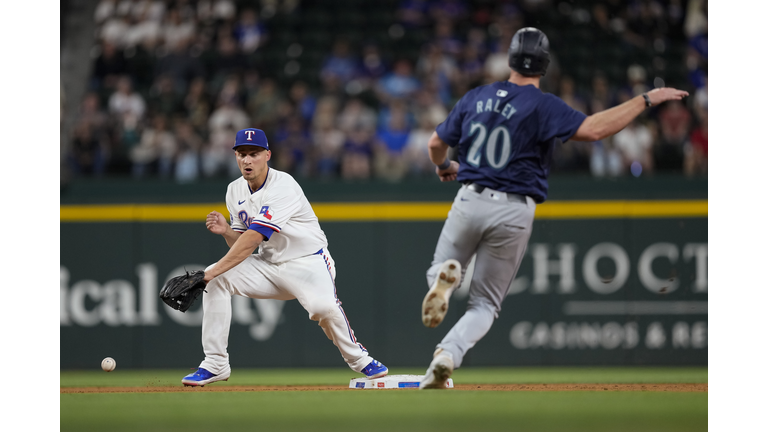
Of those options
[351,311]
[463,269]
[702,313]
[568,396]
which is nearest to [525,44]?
[463,269]

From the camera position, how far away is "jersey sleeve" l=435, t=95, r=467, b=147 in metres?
3.86

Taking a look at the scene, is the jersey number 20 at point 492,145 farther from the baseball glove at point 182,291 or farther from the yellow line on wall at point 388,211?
the yellow line on wall at point 388,211

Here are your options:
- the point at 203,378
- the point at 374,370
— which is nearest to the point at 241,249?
the point at 203,378

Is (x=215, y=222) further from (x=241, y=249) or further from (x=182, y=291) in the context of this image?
(x=182, y=291)

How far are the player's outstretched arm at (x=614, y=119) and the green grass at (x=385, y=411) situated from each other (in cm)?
167

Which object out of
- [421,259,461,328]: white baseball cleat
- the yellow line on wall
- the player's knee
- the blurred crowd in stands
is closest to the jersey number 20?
[421,259,461,328]: white baseball cleat

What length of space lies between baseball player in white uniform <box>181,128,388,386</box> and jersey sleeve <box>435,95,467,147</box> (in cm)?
98

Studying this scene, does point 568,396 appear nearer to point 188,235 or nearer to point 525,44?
point 525,44

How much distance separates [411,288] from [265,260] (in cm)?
263

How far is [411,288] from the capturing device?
6.97m

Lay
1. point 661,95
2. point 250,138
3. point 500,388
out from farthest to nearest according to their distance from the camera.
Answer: point 500,388 → point 250,138 → point 661,95

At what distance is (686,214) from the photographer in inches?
272

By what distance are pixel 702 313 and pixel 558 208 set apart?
4.98 feet

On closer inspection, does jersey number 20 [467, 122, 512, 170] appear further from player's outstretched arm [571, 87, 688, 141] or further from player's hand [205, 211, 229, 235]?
player's hand [205, 211, 229, 235]
